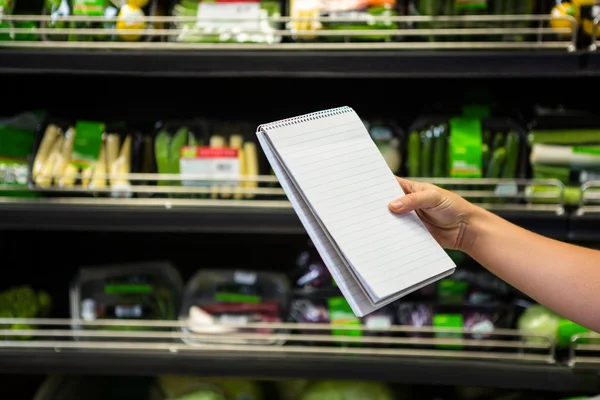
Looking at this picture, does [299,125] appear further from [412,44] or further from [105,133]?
[105,133]

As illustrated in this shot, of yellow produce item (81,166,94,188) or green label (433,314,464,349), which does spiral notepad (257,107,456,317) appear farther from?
yellow produce item (81,166,94,188)

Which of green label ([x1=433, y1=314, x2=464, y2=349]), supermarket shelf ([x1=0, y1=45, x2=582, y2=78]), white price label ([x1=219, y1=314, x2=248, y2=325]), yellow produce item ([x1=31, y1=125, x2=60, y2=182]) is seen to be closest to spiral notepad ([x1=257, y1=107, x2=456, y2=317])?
supermarket shelf ([x1=0, y1=45, x2=582, y2=78])

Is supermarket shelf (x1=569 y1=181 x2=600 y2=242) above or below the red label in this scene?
below

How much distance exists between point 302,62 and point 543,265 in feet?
2.55

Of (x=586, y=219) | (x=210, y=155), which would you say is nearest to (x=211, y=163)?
(x=210, y=155)

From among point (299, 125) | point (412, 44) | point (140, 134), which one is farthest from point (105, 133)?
point (299, 125)

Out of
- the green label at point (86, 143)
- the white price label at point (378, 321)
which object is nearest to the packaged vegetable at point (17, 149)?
the green label at point (86, 143)

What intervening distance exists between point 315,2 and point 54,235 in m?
1.18

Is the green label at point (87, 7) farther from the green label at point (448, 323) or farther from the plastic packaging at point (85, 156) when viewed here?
the green label at point (448, 323)

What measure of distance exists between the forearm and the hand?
0.04ft

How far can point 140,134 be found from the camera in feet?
6.08

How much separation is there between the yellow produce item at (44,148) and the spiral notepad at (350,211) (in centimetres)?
106

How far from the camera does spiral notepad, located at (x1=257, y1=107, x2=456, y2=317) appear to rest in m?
0.94

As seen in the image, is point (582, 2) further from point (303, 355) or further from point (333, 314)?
point (303, 355)
